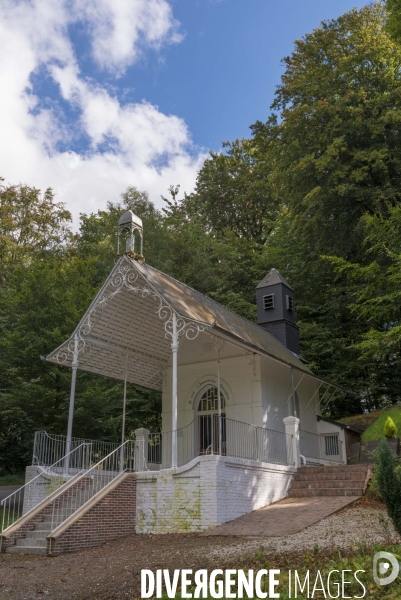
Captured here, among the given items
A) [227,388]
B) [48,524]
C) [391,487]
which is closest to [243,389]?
[227,388]

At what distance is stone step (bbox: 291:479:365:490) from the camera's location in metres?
13.8

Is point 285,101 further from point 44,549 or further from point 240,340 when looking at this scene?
point 44,549

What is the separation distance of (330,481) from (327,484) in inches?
4.3

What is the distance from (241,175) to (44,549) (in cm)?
2938

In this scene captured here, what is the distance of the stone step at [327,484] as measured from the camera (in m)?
13.8

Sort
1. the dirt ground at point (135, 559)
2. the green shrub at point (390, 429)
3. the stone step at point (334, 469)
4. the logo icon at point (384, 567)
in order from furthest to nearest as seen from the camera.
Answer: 1. the green shrub at point (390, 429)
2. the stone step at point (334, 469)
3. the dirt ground at point (135, 559)
4. the logo icon at point (384, 567)

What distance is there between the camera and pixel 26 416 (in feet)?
66.3

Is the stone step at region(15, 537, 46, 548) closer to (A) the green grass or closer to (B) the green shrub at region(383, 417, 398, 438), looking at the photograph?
(B) the green shrub at region(383, 417, 398, 438)

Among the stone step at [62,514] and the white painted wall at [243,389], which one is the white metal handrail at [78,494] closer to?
the stone step at [62,514]

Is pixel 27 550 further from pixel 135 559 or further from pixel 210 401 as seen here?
pixel 210 401

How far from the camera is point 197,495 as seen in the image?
12.1 meters

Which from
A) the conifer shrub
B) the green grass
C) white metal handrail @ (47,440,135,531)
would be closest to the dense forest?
the green grass

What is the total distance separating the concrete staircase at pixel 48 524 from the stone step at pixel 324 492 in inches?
201

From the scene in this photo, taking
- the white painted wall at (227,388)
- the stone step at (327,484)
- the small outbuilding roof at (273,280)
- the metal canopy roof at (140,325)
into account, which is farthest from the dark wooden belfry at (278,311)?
the stone step at (327,484)
